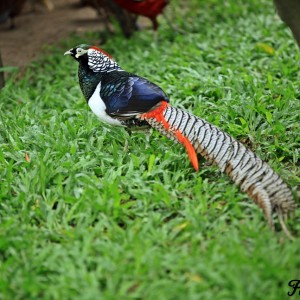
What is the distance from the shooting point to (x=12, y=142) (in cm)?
471

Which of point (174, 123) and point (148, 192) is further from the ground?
point (174, 123)

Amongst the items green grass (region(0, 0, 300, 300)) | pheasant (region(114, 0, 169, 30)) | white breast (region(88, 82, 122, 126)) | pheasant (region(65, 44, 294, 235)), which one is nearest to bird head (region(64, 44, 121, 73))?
pheasant (region(65, 44, 294, 235))

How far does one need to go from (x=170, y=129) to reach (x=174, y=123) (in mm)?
48

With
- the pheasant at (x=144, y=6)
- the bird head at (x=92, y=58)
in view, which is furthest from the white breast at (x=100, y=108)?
the pheasant at (x=144, y=6)

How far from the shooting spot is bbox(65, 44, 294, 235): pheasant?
3.59m

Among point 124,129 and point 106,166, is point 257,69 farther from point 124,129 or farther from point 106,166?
point 106,166

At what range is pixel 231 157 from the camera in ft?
12.5

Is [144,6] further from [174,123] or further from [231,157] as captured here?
[231,157]

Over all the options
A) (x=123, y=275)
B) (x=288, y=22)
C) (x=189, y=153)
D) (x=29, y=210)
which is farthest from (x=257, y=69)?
(x=123, y=275)

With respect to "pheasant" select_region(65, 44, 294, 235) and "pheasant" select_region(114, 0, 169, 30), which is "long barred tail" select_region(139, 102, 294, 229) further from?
"pheasant" select_region(114, 0, 169, 30)

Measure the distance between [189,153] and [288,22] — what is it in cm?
111

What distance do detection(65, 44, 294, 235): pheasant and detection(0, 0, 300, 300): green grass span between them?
154mm

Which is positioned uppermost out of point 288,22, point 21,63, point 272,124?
point 288,22

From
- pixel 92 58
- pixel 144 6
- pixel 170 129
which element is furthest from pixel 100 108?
pixel 144 6
